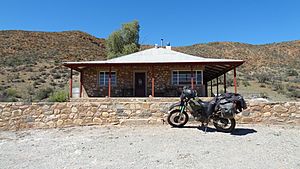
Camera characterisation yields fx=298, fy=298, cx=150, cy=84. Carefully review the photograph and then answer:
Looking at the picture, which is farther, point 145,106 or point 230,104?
point 145,106

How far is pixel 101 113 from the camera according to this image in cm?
959

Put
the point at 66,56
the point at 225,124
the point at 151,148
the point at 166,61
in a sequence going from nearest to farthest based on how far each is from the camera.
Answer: the point at 151,148 → the point at 225,124 → the point at 166,61 → the point at 66,56

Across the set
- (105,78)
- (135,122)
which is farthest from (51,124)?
(105,78)

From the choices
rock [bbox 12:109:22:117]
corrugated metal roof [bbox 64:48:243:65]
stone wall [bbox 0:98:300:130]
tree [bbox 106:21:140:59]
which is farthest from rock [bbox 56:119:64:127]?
tree [bbox 106:21:140:59]

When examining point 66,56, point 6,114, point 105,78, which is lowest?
point 6,114

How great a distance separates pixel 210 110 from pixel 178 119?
1.13 m

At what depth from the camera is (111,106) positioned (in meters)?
9.56

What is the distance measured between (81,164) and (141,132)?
2980 mm

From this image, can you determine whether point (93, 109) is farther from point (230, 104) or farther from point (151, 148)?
point (230, 104)

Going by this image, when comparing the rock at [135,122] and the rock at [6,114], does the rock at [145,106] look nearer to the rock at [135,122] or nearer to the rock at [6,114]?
the rock at [135,122]

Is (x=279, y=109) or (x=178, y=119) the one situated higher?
(x=279, y=109)

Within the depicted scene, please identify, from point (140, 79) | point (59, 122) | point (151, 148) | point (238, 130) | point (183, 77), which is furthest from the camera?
point (140, 79)

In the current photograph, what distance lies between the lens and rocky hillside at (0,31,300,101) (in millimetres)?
33906

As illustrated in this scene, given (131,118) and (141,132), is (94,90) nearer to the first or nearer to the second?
(131,118)
